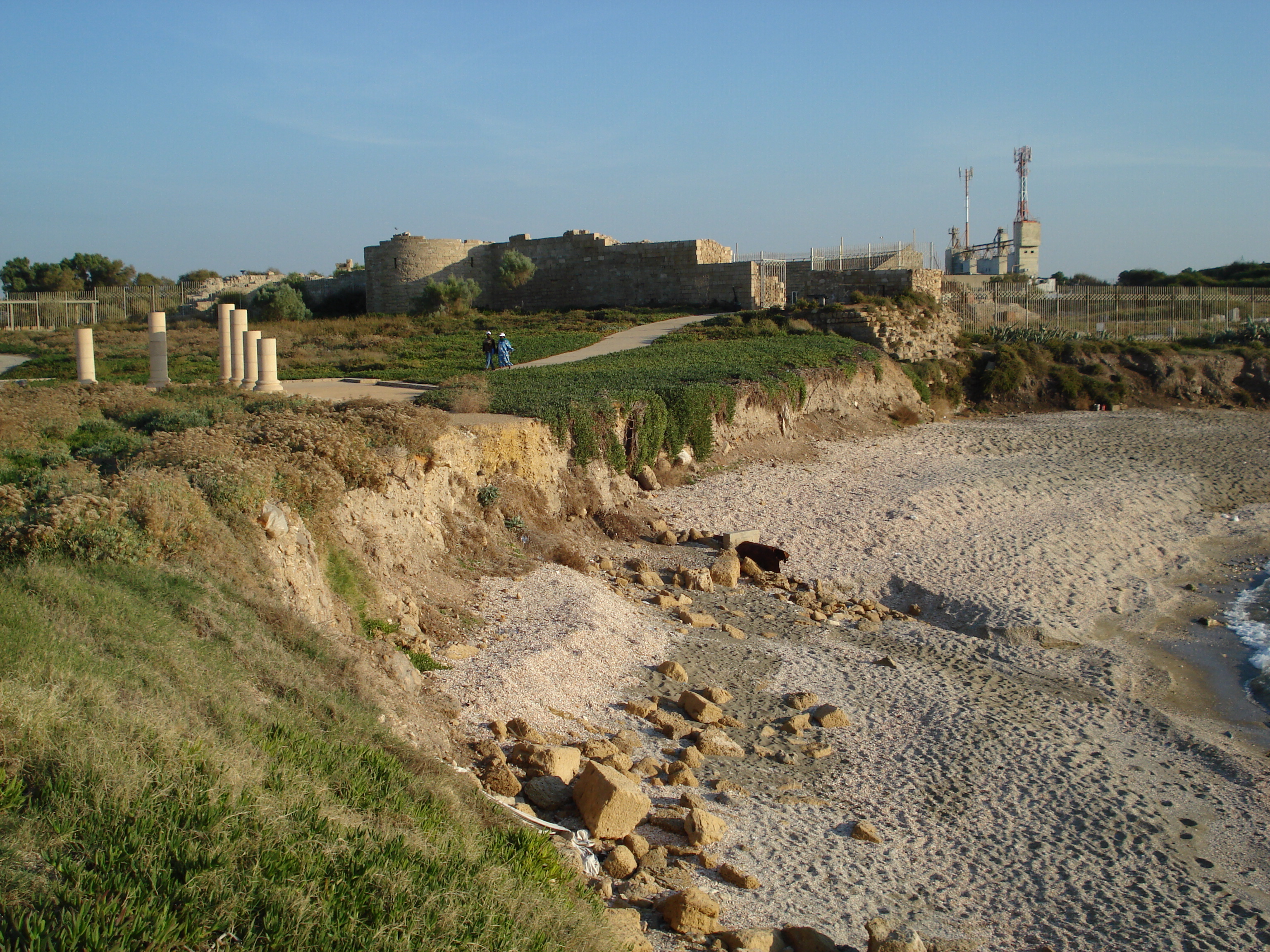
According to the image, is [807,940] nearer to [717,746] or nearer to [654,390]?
[717,746]

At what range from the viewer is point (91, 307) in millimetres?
40969

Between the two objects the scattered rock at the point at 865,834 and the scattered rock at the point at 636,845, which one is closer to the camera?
the scattered rock at the point at 636,845

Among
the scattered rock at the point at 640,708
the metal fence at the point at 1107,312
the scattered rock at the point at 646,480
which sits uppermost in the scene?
the metal fence at the point at 1107,312

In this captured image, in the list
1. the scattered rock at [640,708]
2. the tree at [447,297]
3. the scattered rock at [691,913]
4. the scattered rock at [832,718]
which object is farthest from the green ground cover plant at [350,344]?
the scattered rock at [691,913]

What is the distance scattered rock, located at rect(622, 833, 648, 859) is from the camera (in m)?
5.69

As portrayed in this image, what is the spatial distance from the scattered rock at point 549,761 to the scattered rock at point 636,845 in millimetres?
747

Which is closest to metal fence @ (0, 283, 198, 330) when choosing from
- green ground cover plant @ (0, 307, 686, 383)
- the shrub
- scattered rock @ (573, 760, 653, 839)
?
green ground cover plant @ (0, 307, 686, 383)

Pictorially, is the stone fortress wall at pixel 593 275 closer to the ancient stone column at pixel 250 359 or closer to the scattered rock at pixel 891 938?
the ancient stone column at pixel 250 359

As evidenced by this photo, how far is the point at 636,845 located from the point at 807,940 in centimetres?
119

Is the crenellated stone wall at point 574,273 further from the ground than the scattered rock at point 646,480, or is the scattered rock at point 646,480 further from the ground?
the crenellated stone wall at point 574,273

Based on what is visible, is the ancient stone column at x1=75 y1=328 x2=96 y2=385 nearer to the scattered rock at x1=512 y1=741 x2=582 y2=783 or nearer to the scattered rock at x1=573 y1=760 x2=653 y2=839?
the scattered rock at x1=512 y1=741 x2=582 y2=783

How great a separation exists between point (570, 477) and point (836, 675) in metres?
5.80

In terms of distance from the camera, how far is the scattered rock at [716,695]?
337 inches

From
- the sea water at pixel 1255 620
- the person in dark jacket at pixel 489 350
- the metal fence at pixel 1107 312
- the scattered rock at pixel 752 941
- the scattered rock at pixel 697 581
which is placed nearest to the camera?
the scattered rock at pixel 752 941
